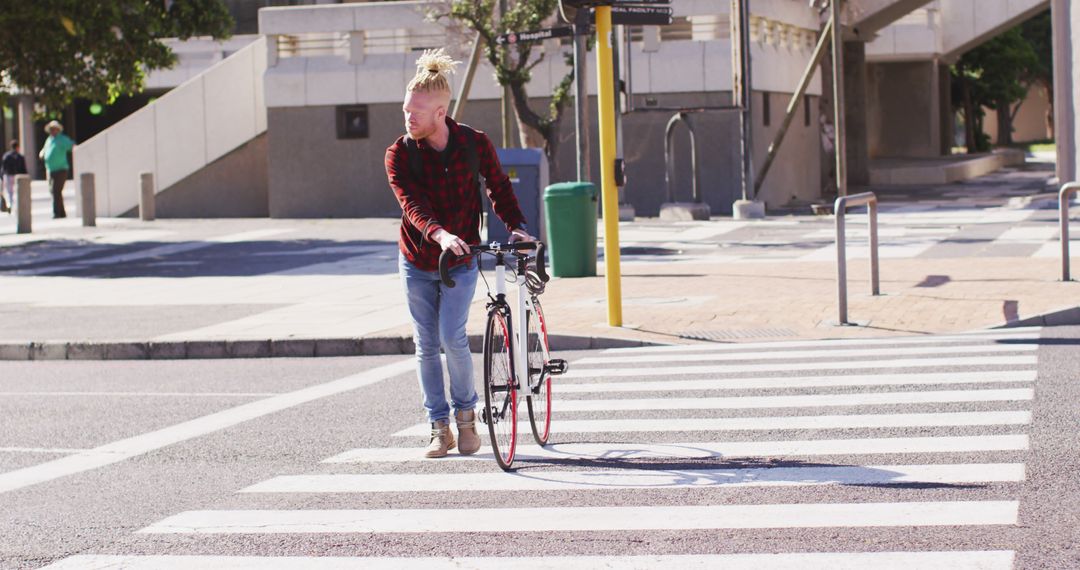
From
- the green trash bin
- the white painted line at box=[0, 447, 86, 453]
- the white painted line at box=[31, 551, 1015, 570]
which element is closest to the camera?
the white painted line at box=[31, 551, 1015, 570]

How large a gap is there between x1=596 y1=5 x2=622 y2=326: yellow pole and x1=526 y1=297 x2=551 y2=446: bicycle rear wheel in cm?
451

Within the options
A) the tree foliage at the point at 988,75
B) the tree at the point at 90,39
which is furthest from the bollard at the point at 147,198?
the tree foliage at the point at 988,75

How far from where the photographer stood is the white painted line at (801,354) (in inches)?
455

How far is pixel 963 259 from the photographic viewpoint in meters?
18.3

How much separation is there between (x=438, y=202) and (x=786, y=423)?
2.41 m

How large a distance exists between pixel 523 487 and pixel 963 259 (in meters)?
12.1

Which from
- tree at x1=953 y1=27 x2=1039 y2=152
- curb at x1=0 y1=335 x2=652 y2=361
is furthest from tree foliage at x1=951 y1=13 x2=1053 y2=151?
curb at x1=0 y1=335 x2=652 y2=361

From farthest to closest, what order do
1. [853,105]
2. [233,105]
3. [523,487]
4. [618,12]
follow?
[853,105]
[233,105]
[618,12]
[523,487]

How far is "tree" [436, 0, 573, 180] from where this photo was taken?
2498 centimetres

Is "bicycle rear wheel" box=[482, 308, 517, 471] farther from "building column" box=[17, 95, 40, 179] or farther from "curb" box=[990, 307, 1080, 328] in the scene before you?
"building column" box=[17, 95, 40, 179]

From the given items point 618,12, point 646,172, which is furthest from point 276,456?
point 646,172

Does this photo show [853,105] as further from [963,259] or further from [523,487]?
[523,487]

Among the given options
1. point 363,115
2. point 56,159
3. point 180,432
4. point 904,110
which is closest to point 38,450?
point 180,432

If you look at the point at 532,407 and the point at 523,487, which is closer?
the point at 523,487
